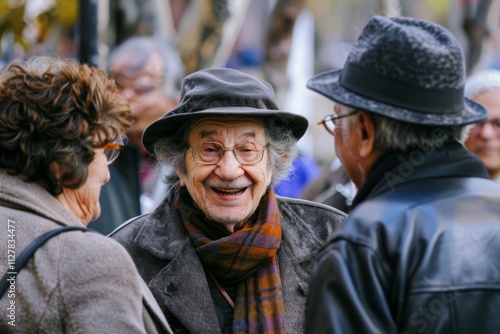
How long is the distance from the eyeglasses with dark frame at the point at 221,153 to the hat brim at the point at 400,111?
1.06 metres

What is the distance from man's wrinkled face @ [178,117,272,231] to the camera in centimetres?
398

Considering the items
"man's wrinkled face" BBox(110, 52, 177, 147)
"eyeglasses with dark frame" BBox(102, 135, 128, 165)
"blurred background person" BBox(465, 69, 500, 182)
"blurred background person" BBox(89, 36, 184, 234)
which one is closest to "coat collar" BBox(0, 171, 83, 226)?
"eyeglasses with dark frame" BBox(102, 135, 128, 165)

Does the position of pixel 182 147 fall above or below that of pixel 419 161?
below

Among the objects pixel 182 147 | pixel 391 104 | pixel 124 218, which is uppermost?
pixel 391 104

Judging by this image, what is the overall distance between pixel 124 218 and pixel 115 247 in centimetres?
247

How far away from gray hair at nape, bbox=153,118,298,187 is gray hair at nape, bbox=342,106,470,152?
4.41ft

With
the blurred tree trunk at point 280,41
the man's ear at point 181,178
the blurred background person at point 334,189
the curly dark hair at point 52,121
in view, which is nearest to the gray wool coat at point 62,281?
the curly dark hair at point 52,121

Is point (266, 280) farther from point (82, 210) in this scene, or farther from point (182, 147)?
point (82, 210)

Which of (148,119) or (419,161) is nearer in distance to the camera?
(419,161)

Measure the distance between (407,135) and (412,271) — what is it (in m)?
0.44

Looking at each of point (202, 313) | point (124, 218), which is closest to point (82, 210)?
point (202, 313)

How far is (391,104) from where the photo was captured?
2766 millimetres

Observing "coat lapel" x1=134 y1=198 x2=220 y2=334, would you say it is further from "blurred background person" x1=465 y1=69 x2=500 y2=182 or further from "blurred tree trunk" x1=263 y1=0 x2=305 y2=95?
"blurred tree trunk" x1=263 y1=0 x2=305 y2=95

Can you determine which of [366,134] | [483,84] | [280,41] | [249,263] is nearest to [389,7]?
[280,41]
